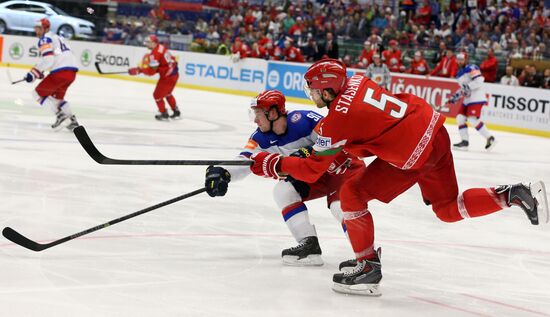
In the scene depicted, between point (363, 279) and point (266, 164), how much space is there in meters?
0.71

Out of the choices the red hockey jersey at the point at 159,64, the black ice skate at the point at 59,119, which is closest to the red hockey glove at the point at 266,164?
the black ice skate at the point at 59,119

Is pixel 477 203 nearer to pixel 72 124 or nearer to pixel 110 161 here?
pixel 110 161

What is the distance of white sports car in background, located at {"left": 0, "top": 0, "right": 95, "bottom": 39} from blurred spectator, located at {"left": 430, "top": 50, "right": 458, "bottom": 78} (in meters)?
9.05

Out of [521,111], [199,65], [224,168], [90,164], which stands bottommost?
[199,65]

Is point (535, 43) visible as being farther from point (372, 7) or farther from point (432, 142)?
point (432, 142)

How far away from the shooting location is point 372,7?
19656mm

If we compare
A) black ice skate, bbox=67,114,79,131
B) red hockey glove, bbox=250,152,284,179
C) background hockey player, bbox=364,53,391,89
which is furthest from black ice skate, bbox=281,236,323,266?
background hockey player, bbox=364,53,391,89

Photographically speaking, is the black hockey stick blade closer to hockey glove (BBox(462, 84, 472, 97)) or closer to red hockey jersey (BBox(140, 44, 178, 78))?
hockey glove (BBox(462, 84, 472, 97))

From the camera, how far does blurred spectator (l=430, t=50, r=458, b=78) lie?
620 inches

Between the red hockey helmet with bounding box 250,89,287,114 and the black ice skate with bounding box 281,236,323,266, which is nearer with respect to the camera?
the red hockey helmet with bounding box 250,89,287,114

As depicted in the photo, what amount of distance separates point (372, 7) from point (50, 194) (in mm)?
14302

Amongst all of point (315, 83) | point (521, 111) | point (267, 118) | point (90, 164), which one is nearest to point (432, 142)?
point (315, 83)

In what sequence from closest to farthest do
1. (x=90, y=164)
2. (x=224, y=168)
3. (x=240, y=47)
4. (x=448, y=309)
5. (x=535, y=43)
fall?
(x=448, y=309), (x=224, y=168), (x=90, y=164), (x=535, y=43), (x=240, y=47)

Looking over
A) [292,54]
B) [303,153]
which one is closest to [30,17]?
[292,54]
